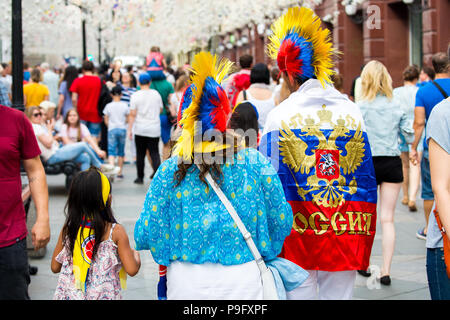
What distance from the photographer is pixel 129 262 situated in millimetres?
4332

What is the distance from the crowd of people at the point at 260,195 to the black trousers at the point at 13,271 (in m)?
0.01

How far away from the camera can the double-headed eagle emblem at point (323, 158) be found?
14.2ft

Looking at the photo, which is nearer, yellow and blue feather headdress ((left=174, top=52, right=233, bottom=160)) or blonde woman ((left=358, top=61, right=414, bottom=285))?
yellow and blue feather headdress ((left=174, top=52, right=233, bottom=160))

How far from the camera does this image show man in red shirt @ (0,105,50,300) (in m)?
4.17

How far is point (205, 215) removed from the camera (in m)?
3.40

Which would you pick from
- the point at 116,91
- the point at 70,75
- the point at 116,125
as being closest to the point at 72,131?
the point at 116,125

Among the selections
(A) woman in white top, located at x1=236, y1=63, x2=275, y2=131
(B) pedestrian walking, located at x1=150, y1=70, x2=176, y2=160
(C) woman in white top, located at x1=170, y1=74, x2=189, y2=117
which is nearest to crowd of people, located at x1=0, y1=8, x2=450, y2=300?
(A) woman in white top, located at x1=236, y1=63, x2=275, y2=131

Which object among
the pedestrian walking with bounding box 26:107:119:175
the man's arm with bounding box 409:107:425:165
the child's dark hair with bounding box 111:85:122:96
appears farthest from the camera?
the child's dark hair with bounding box 111:85:122:96

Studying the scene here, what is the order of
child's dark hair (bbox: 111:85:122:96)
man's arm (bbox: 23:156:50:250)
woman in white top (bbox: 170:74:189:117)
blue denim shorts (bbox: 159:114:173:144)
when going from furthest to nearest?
blue denim shorts (bbox: 159:114:173:144), child's dark hair (bbox: 111:85:122:96), woman in white top (bbox: 170:74:189:117), man's arm (bbox: 23:156:50:250)

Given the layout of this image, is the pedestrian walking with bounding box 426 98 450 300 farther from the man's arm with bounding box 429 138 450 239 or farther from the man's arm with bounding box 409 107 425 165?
the man's arm with bounding box 409 107 425 165

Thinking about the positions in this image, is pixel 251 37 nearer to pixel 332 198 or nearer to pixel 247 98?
pixel 247 98

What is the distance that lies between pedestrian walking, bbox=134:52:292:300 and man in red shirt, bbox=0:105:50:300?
3.29 ft

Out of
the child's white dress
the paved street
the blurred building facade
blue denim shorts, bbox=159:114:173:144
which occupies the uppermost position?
the blurred building facade
